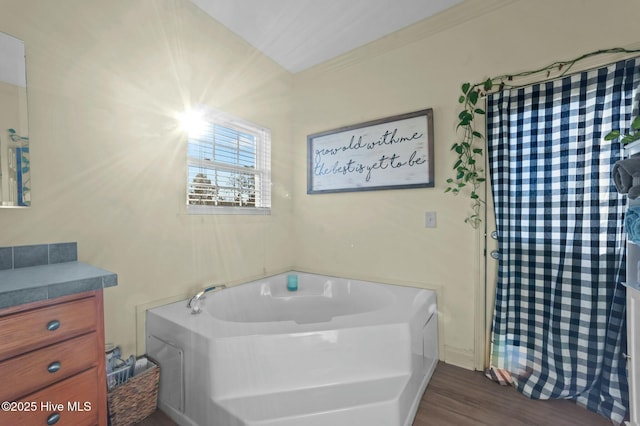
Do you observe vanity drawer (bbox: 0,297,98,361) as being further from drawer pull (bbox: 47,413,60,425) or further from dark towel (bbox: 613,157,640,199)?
dark towel (bbox: 613,157,640,199)

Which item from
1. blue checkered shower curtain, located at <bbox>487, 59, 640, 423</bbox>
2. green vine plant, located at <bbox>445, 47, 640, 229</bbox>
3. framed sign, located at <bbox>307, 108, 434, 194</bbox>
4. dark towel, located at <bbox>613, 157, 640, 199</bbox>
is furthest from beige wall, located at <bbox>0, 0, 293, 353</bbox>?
dark towel, located at <bbox>613, 157, 640, 199</bbox>

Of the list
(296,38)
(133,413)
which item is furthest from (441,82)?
(133,413)

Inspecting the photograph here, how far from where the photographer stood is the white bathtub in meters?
1.28

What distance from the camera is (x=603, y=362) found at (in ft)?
4.99

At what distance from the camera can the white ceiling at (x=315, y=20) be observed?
1.99 meters

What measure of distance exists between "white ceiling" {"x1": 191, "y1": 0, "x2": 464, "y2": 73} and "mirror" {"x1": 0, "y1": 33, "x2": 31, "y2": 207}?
3.87 feet

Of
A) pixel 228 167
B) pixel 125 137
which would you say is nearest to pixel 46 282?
pixel 125 137

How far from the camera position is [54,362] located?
3.16 feet

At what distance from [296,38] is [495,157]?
5.81ft

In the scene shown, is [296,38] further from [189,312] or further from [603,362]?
[603,362]

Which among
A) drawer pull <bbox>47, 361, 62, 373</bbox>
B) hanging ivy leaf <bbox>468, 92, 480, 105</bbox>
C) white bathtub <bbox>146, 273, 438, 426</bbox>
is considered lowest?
white bathtub <bbox>146, 273, 438, 426</bbox>

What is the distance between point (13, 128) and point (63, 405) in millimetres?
1177

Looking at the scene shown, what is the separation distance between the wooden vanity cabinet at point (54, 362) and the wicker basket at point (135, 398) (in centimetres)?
35

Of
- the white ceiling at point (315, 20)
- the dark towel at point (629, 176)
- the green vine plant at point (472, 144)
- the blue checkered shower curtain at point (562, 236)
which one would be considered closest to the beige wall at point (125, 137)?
the white ceiling at point (315, 20)
